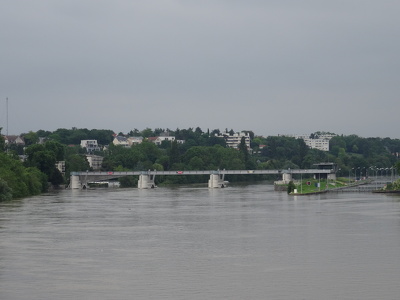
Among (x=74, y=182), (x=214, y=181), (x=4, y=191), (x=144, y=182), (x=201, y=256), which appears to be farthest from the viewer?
(x=144, y=182)

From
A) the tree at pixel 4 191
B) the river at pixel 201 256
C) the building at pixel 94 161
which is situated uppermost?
the building at pixel 94 161

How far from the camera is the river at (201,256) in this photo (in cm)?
2902

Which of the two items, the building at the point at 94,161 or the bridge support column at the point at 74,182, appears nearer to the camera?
the bridge support column at the point at 74,182

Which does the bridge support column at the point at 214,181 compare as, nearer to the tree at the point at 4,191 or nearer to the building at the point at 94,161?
the tree at the point at 4,191

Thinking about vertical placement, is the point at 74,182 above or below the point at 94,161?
below

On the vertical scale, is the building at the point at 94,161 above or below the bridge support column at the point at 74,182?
above

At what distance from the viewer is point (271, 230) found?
1965 inches

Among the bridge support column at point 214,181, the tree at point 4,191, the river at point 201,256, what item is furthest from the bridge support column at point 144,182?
the river at point 201,256

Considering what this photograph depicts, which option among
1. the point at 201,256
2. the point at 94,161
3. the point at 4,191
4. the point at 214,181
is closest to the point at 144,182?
the point at 214,181

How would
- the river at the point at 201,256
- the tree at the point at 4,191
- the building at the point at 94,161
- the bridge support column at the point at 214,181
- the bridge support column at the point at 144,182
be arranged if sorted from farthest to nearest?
the building at the point at 94,161 < the bridge support column at the point at 144,182 < the bridge support column at the point at 214,181 < the tree at the point at 4,191 < the river at the point at 201,256

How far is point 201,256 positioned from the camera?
37500mm

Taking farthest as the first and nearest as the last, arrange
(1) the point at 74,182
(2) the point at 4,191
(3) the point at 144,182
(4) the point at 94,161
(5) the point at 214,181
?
(4) the point at 94,161 → (3) the point at 144,182 → (5) the point at 214,181 → (1) the point at 74,182 → (2) the point at 4,191

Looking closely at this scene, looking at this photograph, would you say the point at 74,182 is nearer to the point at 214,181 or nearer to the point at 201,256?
the point at 214,181

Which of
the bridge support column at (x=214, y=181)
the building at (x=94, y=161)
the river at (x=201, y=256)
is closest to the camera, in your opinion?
the river at (x=201, y=256)
